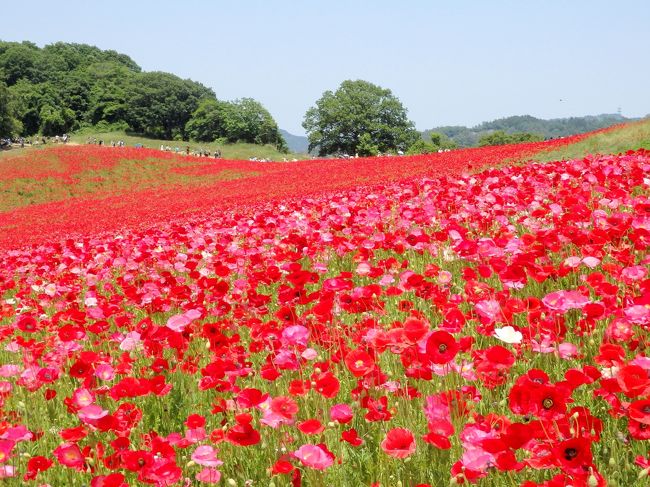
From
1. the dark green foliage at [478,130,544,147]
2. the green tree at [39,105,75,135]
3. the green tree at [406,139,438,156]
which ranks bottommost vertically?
the green tree at [406,139,438,156]

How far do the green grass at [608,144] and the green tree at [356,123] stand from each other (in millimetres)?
66082

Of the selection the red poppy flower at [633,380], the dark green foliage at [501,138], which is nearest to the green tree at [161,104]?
the dark green foliage at [501,138]

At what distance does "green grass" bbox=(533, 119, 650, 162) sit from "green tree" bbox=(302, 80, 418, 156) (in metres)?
66.1

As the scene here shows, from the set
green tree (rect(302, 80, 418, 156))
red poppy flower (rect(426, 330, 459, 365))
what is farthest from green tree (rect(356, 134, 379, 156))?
red poppy flower (rect(426, 330, 459, 365))

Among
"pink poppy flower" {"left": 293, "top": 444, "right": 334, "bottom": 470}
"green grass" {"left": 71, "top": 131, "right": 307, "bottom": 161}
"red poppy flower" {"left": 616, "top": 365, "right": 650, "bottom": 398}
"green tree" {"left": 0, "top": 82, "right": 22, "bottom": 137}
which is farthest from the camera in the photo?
"green grass" {"left": 71, "top": 131, "right": 307, "bottom": 161}

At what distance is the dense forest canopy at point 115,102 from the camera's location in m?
97.5

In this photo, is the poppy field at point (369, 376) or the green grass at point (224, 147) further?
the green grass at point (224, 147)

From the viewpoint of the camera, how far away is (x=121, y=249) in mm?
8742

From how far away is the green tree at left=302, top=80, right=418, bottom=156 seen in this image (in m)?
87.6

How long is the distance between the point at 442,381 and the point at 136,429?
1.65 m

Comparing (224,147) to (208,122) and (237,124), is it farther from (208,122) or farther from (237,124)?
(208,122)

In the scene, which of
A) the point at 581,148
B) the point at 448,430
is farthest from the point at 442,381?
the point at 581,148

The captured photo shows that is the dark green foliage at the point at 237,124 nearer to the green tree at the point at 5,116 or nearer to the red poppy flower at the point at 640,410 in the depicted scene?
the green tree at the point at 5,116

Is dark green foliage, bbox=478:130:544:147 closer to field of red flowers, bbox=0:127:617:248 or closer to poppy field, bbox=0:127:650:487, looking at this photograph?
field of red flowers, bbox=0:127:617:248
